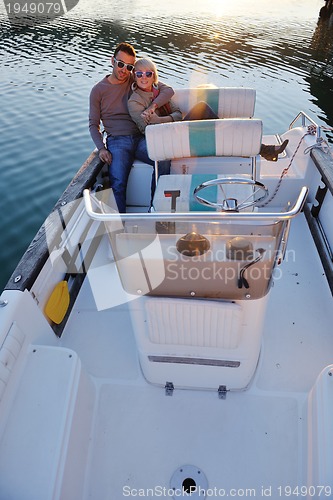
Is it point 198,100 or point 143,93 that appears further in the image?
point 198,100

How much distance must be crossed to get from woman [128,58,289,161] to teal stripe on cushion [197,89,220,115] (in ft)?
0.70

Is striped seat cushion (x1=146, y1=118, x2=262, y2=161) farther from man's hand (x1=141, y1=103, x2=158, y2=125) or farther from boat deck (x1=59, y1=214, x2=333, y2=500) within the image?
boat deck (x1=59, y1=214, x2=333, y2=500)

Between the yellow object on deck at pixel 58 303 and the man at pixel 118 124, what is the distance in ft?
3.79

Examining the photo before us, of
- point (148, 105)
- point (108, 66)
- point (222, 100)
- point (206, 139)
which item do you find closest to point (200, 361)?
point (206, 139)

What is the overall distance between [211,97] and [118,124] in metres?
1.02

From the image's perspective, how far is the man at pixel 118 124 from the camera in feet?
11.2

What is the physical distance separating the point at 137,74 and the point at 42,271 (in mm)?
2093

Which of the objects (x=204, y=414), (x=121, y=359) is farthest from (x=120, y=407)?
(x=204, y=414)

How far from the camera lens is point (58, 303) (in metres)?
2.43

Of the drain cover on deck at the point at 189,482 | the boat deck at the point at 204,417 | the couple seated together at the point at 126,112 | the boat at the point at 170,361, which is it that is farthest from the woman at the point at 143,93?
the drain cover on deck at the point at 189,482

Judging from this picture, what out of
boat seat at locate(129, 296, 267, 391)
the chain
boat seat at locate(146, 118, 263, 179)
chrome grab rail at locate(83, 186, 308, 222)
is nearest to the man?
boat seat at locate(146, 118, 263, 179)

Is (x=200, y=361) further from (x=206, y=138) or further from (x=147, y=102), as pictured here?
(x=147, y=102)

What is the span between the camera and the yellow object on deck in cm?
234

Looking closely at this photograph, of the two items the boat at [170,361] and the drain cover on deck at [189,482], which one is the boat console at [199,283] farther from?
the drain cover on deck at [189,482]
